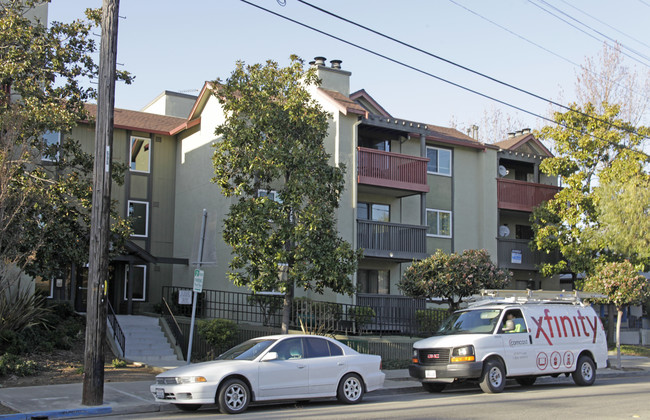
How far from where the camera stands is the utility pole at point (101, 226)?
39.1 feet

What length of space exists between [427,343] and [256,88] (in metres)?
7.39

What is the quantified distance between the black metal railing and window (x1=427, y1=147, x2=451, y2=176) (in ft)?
22.1

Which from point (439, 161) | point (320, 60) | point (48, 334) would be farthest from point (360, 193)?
point (48, 334)

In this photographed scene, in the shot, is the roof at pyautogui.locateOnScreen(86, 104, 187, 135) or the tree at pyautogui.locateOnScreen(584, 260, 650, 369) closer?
the tree at pyautogui.locateOnScreen(584, 260, 650, 369)

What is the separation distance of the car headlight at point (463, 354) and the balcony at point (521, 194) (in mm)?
16078

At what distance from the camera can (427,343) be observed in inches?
596

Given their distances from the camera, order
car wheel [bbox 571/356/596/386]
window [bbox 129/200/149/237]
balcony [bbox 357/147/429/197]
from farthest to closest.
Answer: window [bbox 129/200/149/237]
balcony [bbox 357/147/429/197]
car wheel [bbox 571/356/596/386]

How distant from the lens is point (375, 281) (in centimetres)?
2600

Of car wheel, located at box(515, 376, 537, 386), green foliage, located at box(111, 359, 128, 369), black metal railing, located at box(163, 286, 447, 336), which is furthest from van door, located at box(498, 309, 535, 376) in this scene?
green foliage, located at box(111, 359, 128, 369)

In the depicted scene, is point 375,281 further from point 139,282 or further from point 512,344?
point 512,344

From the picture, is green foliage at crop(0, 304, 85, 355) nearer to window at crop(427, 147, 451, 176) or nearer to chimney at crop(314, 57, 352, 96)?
chimney at crop(314, 57, 352, 96)

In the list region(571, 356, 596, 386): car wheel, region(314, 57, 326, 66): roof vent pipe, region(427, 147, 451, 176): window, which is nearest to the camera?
region(571, 356, 596, 386): car wheel

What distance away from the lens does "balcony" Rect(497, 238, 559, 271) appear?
96.1 ft

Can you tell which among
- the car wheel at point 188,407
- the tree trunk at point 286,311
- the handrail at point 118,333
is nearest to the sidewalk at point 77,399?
the car wheel at point 188,407
